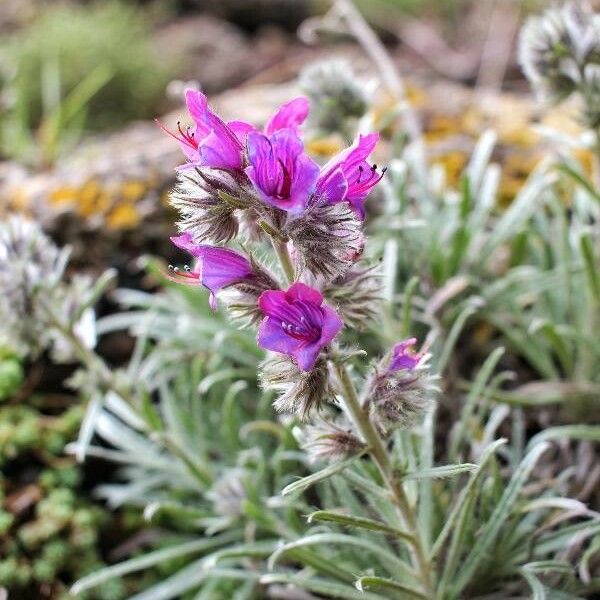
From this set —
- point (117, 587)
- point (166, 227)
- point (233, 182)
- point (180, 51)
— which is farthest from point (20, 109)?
point (233, 182)

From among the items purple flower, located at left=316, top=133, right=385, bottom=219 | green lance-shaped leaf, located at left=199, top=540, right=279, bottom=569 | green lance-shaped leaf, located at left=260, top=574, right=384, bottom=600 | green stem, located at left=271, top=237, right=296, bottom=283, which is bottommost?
green lance-shaped leaf, located at left=199, top=540, right=279, bottom=569

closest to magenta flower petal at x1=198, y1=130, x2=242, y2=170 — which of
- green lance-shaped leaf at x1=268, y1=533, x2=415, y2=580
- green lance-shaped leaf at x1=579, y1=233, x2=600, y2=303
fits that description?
green lance-shaped leaf at x1=268, y1=533, x2=415, y2=580

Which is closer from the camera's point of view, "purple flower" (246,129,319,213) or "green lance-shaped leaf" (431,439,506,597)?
"purple flower" (246,129,319,213)

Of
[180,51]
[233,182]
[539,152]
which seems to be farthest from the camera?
[180,51]

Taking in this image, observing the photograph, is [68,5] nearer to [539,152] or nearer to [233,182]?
[539,152]

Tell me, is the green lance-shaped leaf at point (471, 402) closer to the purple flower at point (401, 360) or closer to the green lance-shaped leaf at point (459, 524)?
the green lance-shaped leaf at point (459, 524)

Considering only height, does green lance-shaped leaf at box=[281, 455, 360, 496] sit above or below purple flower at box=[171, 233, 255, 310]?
below

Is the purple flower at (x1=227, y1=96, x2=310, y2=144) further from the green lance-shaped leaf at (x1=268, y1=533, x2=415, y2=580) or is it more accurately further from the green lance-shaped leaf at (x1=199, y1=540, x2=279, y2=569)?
the green lance-shaped leaf at (x1=199, y1=540, x2=279, y2=569)

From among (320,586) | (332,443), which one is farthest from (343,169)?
(320,586)
